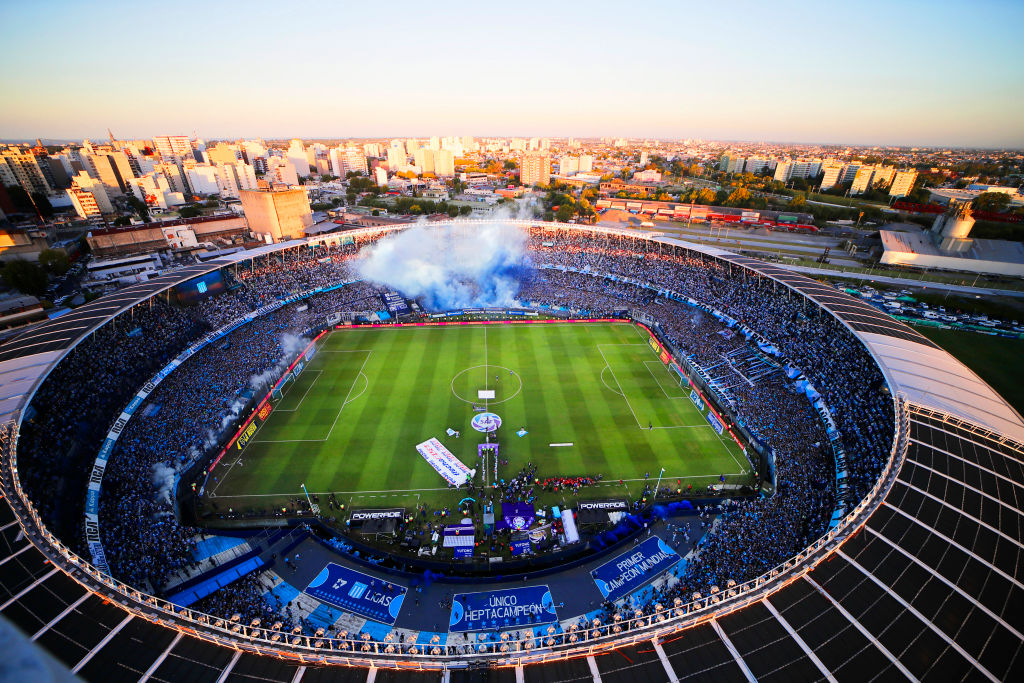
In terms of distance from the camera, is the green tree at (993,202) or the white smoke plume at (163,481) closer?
the white smoke plume at (163,481)

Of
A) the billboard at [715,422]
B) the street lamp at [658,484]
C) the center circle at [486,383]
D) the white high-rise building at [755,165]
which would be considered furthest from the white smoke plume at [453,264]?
the white high-rise building at [755,165]

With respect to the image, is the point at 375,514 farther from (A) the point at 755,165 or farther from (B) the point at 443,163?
(A) the point at 755,165

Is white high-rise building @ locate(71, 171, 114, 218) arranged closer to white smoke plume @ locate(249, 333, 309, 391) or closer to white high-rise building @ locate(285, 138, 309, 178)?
white high-rise building @ locate(285, 138, 309, 178)

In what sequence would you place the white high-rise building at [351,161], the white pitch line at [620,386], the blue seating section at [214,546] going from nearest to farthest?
the blue seating section at [214,546] < the white pitch line at [620,386] < the white high-rise building at [351,161]

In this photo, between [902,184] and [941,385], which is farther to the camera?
[902,184]

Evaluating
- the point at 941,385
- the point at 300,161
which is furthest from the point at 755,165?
the point at 300,161

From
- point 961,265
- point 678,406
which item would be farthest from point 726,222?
point 678,406

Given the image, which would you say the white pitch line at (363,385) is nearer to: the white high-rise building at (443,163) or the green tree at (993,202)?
the green tree at (993,202)
